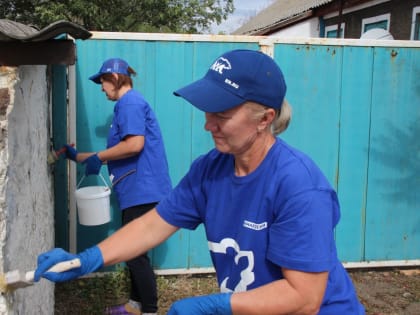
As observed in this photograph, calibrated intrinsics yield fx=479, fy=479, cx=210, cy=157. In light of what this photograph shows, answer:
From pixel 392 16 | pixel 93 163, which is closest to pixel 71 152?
pixel 93 163

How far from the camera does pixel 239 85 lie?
5.28 ft

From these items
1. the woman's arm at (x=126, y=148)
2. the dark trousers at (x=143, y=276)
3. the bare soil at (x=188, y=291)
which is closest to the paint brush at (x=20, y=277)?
the woman's arm at (x=126, y=148)

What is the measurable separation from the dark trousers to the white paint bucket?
291 millimetres

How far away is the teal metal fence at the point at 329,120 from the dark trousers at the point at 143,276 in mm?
770

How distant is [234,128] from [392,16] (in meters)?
8.46

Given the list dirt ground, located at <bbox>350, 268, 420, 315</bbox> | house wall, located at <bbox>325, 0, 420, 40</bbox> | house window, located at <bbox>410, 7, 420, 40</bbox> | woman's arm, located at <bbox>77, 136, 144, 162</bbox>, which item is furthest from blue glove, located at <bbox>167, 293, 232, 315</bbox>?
house wall, located at <bbox>325, 0, 420, 40</bbox>

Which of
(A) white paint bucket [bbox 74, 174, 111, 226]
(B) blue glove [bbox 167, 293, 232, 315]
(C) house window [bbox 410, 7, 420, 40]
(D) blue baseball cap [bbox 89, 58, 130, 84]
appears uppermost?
(C) house window [bbox 410, 7, 420, 40]

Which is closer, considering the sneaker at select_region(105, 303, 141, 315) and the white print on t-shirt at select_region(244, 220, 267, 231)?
the white print on t-shirt at select_region(244, 220, 267, 231)

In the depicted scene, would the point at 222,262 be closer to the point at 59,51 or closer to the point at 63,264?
the point at 63,264

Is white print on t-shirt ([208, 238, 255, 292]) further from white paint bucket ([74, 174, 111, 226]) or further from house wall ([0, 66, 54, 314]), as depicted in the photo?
white paint bucket ([74, 174, 111, 226])

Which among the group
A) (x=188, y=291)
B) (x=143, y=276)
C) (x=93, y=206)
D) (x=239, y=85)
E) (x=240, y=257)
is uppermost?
(x=239, y=85)

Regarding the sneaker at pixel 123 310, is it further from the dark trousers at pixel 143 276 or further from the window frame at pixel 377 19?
the window frame at pixel 377 19

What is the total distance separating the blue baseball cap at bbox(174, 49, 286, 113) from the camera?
1.61 m

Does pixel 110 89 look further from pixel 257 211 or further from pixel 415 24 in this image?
pixel 415 24
